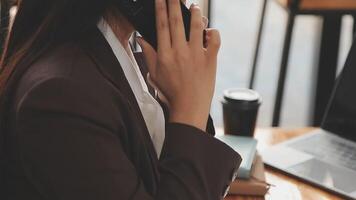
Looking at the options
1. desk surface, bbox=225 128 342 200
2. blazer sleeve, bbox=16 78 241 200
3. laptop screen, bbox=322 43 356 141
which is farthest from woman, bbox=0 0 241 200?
laptop screen, bbox=322 43 356 141

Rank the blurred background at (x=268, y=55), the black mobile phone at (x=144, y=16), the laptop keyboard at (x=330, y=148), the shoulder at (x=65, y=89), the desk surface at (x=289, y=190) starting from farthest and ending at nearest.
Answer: the blurred background at (x=268, y=55) < the laptop keyboard at (x=330, y=148) < the desk surface at (x=289, y=190) < the black mobile phone at (x=144, y=16) < the shoulder at (x=65, y=89)

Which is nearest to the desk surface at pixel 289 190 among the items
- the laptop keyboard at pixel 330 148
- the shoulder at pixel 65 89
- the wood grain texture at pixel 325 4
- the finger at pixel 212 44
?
the laptop keyboard at pixel 330 148

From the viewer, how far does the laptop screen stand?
1.40 meters

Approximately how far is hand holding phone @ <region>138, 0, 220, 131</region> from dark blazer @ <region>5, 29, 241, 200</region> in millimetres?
36

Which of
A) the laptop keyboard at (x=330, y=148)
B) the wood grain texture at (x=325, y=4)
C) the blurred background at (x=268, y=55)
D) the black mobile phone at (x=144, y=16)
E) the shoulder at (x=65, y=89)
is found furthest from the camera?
the blurred background at (x=268, y=55)

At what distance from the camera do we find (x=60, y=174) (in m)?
0.75

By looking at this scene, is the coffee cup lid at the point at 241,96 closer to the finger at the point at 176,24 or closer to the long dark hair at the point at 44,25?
the finger at the point at 176,24

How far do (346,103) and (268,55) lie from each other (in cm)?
220

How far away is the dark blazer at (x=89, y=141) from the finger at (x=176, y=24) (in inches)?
4.3

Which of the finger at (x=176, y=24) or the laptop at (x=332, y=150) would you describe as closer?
the finger at (x=176, y=24)

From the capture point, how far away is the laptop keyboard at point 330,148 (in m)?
1.32

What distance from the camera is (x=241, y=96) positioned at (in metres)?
1.37

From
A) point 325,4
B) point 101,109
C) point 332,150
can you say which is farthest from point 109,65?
point 325,4

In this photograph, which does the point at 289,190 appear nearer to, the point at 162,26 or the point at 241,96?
the point at 241,96
